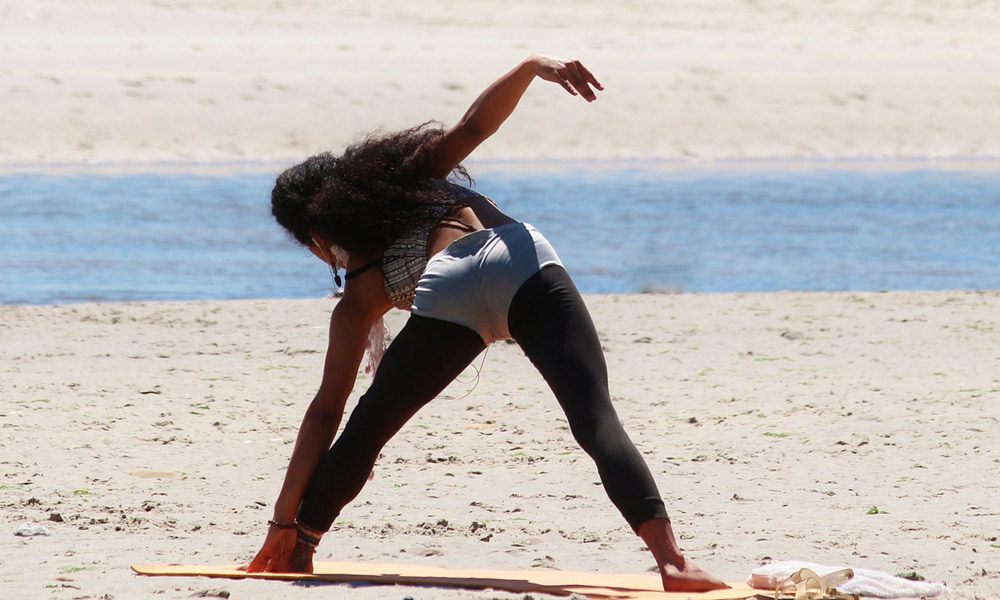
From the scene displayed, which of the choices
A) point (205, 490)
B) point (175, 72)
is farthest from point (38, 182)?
point (205, 490)

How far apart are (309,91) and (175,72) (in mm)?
1933

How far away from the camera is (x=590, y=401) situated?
3.39m

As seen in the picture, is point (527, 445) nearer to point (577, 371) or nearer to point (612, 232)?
point (577, 371)

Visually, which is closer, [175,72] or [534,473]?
[534,473]

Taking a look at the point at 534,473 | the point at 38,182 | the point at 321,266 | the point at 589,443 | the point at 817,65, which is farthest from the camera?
the point at 817,65

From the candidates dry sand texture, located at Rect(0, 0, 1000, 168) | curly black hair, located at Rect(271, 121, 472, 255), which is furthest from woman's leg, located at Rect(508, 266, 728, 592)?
dry sand texture, located at Rect(0, 0, 1000, 168)

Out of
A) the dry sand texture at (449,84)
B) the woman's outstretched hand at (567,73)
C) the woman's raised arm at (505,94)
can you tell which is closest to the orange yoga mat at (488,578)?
A: the woman's raised arm at (505,94)

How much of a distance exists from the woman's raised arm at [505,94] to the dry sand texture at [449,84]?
13.1 m

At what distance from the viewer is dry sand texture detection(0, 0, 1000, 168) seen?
16.8 metres

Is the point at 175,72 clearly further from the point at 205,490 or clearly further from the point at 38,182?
the point at 205,490

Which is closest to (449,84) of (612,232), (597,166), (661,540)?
(597,166)

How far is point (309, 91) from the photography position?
1791cm

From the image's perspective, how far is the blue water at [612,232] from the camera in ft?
32.5

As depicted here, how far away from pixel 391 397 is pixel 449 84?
1519 centimetres
